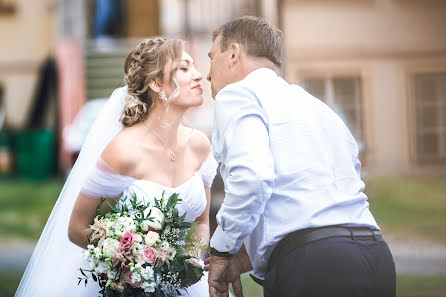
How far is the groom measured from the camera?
329 centimetres

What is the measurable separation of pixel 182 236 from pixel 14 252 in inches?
256

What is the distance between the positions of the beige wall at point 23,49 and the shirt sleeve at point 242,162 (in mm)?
17137

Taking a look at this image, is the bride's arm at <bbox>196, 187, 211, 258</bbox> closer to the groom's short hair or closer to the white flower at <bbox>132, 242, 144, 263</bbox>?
the white flower at <bbox>132, 242, 144, 263</bbox>

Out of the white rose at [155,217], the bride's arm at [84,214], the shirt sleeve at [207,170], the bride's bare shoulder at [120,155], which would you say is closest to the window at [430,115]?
the shirt sleeve at [207,170]

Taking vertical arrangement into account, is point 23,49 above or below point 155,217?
above

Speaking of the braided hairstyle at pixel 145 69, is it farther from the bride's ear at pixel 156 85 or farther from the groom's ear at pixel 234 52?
the groom's ear at pixel 234 52

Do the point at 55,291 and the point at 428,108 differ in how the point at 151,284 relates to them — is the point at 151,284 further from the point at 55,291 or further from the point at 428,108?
the point at 428,108

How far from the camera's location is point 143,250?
3.92 m

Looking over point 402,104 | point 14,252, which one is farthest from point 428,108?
point 14,252

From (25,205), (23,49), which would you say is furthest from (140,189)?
(23,49)

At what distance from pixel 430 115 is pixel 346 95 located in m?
2.08

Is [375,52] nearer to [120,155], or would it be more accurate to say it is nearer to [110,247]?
[120,155]

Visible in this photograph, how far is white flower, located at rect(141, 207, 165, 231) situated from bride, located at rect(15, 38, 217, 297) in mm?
280

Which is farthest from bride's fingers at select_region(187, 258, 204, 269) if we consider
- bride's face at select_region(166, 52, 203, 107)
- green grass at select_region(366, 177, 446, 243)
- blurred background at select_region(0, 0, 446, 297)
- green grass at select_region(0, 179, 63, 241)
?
blurred background at select_region(0, 0, 446, 297)
